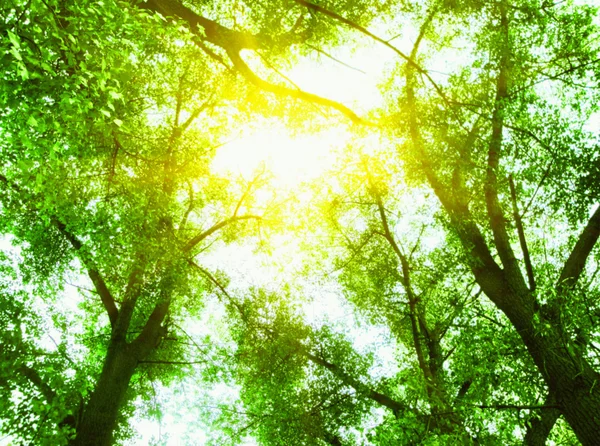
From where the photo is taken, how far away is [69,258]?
1498 cm

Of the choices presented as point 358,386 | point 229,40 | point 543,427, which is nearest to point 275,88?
point 229,40

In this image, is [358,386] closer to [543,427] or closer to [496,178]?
[543,427]

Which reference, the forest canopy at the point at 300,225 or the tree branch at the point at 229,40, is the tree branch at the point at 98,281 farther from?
the tree branch at the point at 229,40

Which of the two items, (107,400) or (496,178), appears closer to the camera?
(107,400)

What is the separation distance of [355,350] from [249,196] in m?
7.62

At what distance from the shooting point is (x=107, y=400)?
11.7 metres

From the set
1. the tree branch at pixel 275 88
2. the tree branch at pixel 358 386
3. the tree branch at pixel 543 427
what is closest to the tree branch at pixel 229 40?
the tree branch at pixel 275 88

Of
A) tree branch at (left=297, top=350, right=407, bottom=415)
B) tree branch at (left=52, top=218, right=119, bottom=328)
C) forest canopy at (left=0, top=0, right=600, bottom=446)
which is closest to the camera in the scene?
forest canopy at (left=0, top=0, right=600, bottom=446)

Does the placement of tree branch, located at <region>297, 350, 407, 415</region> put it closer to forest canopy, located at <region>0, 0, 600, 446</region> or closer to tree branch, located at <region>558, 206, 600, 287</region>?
forest canopy, located at <region>0, 0, 600, 446</region>

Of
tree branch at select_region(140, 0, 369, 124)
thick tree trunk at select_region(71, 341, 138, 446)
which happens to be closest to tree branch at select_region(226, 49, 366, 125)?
tree branch at select_region(140, 0, 369, 124)

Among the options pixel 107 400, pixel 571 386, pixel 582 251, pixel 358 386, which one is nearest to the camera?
pixel 571 386

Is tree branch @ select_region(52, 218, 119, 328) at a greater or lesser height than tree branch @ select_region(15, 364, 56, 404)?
greater

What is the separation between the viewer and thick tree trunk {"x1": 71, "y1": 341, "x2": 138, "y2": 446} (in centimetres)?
1088

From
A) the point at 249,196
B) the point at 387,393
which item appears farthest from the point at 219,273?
the point at 387,393
